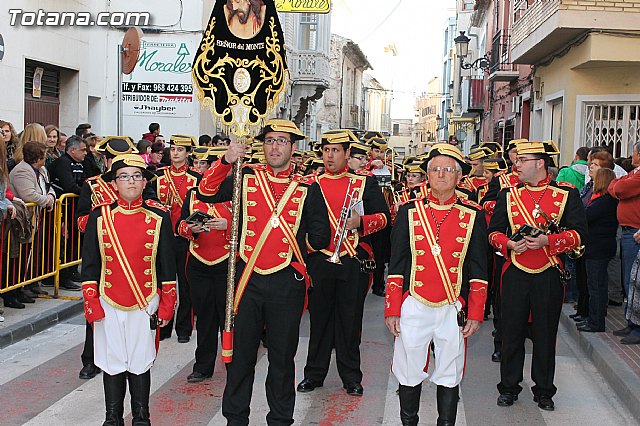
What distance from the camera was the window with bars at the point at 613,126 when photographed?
1688 cm

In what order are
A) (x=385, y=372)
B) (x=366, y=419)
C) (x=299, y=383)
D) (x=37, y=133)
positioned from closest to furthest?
(x=366, y=419) → (x=299, y=383) → (x=385, y=372) → (x=37, y=133)

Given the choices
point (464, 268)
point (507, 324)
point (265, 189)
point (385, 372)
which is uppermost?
point (265, 189)

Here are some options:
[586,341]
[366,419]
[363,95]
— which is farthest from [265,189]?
[363,95]

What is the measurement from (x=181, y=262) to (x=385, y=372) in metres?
2.38

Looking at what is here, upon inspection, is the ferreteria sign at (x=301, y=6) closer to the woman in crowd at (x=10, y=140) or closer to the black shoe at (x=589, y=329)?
the woman in crowd at (x=10, y=140)

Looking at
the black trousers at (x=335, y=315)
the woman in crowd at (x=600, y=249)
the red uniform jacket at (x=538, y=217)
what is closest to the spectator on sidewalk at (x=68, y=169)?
the black trousers at (x=335, y=315)

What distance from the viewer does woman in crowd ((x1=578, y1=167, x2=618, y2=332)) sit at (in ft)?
31.3

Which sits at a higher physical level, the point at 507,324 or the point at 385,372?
the point at 507,324

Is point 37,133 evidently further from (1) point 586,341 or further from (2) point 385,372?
(1) point 586,341

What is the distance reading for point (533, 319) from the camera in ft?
22.3

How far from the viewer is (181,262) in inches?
348

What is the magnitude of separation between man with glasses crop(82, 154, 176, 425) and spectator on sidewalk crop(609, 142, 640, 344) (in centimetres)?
530

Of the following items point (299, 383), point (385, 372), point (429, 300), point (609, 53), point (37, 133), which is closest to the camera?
point (429, 300)

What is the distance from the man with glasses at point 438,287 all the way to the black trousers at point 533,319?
4.10ft
